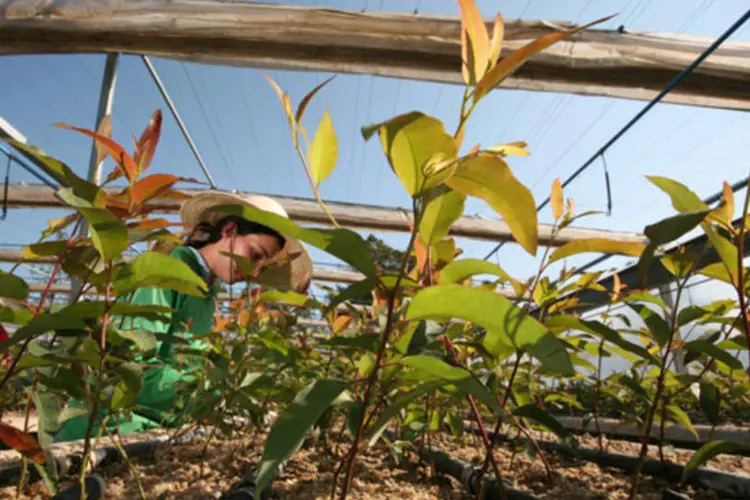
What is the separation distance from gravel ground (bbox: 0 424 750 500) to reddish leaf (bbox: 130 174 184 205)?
680mm

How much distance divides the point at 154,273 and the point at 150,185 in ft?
0.46

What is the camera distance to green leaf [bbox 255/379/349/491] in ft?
1.12

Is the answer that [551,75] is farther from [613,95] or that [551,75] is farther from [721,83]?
[721,83]

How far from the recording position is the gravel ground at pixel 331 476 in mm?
987

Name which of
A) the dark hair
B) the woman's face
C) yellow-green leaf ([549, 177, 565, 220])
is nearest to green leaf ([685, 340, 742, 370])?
yellow-green leaf ([549, 177, 565, 220])

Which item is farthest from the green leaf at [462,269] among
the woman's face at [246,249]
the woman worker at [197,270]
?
the woman's face at [246,249]

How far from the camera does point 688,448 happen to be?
1749mm

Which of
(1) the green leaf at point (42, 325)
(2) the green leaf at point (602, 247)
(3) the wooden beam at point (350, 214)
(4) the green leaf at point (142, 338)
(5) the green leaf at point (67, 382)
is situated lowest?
(5) the green leaf at point (67, 382)

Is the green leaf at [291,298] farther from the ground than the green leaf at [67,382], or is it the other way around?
the green leaf at [291,298]

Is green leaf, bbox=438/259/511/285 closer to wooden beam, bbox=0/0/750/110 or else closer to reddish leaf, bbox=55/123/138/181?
reddish leaf, bbox=55/123/138/181

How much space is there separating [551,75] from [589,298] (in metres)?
3.01

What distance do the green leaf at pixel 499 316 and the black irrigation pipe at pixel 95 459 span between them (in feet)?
2.84

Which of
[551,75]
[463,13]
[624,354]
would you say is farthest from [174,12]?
[624,354]

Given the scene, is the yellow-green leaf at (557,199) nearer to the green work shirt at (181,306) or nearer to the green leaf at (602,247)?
the green leaf at (602,247)
